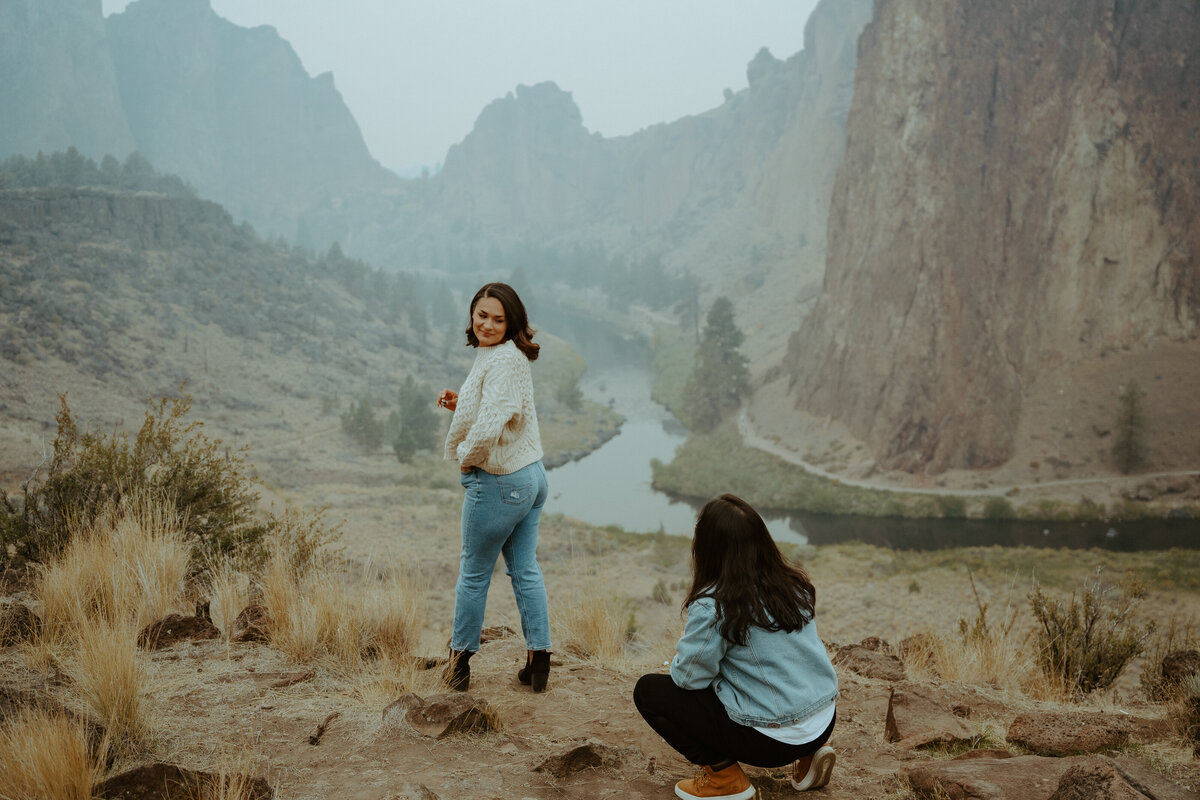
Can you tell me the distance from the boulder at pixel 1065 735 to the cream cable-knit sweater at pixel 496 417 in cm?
208

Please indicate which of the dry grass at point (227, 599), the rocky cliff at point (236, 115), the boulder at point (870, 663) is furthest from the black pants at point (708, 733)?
the rocky cliff at point (236, 115)

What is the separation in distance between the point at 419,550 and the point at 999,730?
1688 cm

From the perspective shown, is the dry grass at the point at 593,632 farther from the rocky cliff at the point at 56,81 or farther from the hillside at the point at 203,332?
the rocky cliff at the point at 56,81

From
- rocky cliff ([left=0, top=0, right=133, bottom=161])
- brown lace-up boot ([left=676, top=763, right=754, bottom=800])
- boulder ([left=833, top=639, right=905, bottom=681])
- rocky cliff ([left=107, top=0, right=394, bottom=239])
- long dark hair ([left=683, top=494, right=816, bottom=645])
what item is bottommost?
boulder ([left=833, top=639, right=905, bottom=681])

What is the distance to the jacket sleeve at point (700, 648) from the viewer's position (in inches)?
88.9

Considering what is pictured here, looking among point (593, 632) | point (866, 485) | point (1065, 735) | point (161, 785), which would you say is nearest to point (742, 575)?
point (1065, 735)

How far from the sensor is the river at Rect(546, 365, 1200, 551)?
24281mm

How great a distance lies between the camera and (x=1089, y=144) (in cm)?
3102

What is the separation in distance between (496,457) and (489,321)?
541 mm

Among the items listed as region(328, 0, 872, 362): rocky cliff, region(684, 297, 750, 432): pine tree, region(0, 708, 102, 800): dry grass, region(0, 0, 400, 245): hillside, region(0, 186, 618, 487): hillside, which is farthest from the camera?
region(328, 0, 872, 362): rocky cliff

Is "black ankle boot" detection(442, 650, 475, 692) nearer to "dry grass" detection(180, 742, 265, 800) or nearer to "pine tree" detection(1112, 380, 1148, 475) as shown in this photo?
"dry grass" detection(180, 742, 265, 800)

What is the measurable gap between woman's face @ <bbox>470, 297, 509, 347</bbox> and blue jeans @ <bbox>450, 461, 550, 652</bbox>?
1.73 ft

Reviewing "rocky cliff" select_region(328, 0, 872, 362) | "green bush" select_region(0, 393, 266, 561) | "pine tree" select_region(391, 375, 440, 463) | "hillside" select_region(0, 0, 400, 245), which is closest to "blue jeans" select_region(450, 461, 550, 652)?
"green bush" select_region(0, 393, 266, 561)

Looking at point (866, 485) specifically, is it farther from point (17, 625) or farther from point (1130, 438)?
point (17, 625)
